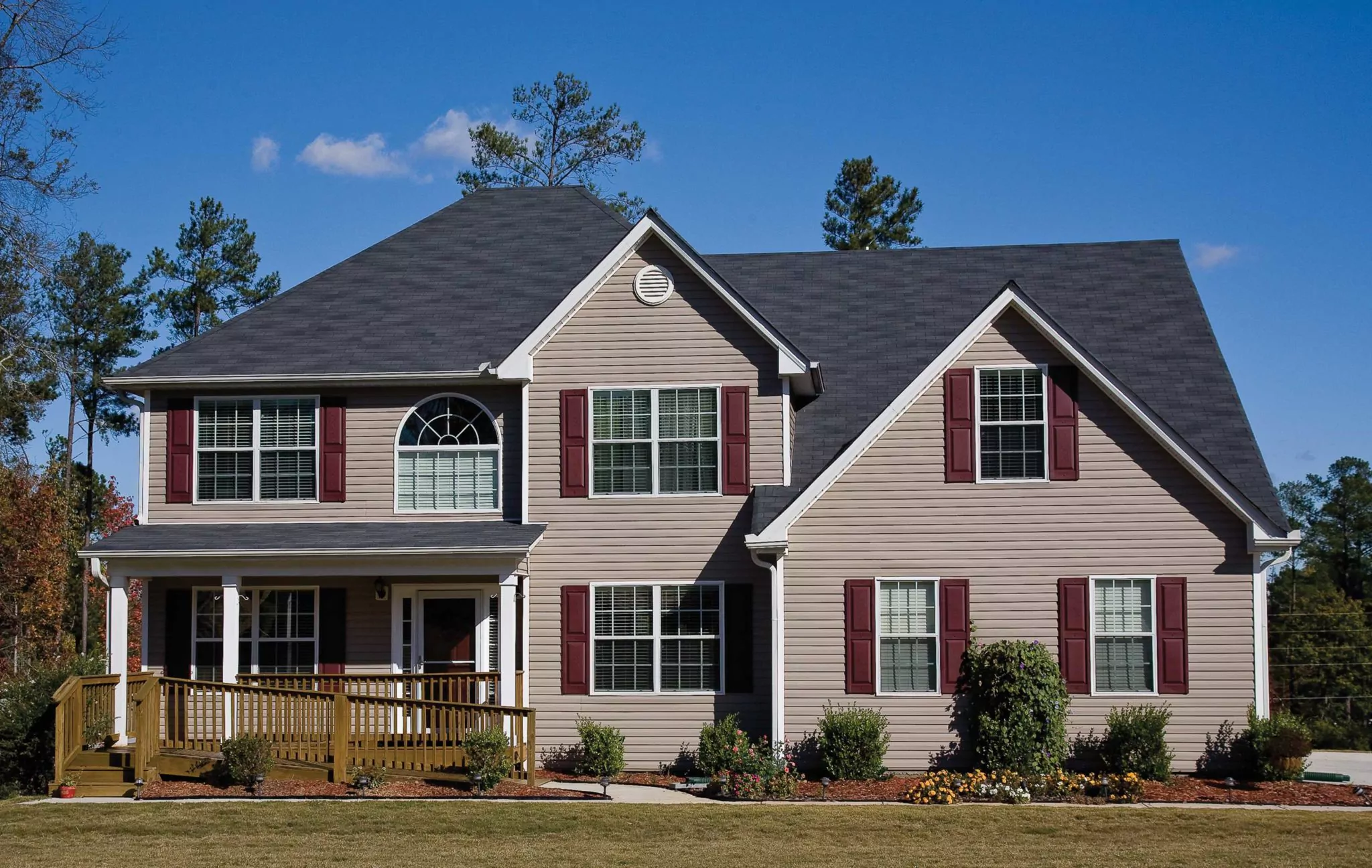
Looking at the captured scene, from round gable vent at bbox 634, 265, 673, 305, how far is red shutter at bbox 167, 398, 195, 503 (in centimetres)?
678

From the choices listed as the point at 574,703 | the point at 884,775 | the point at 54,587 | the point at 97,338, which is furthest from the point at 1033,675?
the point at 97,338

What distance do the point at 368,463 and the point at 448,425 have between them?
1.29m

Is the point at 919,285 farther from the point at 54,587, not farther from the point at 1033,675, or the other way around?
the point at 54,587

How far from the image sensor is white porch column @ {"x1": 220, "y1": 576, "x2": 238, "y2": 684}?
64.5ft

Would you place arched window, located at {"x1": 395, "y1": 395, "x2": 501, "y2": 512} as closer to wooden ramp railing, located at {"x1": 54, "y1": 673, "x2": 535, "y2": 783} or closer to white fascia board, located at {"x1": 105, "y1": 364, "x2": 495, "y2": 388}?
white fascia board, located at {"x1": 105, "y1": 364, "x2": 495, "y2": 388}

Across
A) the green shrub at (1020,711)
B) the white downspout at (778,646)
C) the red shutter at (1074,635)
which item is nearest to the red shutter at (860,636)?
the white downspout at (778,646)

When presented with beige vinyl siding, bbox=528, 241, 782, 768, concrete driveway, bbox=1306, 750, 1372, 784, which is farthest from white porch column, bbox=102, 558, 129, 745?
concrete driveway, bbox=1306, 750, 1372, 784

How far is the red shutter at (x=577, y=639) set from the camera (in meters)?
20.2

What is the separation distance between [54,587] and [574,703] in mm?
25285

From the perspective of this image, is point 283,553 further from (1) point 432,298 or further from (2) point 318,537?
(1) point 432,298

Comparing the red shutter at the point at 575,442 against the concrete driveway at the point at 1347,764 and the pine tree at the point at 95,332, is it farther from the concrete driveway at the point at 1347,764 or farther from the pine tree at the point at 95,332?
the pine tree at the point at 95,332

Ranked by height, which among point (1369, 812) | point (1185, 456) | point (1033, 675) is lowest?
point (1369, 812)

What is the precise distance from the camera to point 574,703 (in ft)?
66.6

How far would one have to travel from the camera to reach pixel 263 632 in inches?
829
